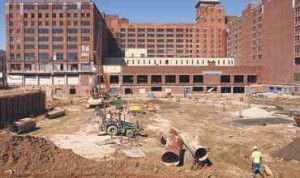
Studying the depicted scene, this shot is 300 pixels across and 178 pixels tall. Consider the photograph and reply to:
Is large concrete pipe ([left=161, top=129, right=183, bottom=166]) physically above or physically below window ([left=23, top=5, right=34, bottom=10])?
below

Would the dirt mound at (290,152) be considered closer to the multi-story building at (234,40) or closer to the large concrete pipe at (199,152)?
the large concrete pipe at (199,152)

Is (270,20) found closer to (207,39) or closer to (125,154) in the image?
(207,39)

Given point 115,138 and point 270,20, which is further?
point 270,20

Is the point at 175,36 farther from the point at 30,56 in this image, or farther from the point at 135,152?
the point at 135,152

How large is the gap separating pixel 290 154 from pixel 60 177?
54.9 ft

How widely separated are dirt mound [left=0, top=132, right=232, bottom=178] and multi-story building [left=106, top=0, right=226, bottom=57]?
150 metres

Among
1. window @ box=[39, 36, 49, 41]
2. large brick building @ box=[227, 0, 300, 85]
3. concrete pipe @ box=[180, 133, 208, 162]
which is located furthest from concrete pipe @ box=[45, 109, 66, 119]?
window @ box=[39, 36, 49, 41]

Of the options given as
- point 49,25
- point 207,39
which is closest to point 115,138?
point 49,25

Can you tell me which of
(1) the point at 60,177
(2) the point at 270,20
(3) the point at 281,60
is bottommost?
(1) the point at 60,177

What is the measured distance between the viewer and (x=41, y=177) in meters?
21.5

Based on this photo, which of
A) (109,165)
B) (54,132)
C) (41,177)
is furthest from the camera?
(54,132)

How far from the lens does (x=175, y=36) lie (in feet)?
566

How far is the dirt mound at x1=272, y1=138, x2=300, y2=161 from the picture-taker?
25.9m

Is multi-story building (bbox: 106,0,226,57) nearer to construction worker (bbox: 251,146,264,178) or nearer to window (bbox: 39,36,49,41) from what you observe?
window (bbox: 39,36,49,41)
